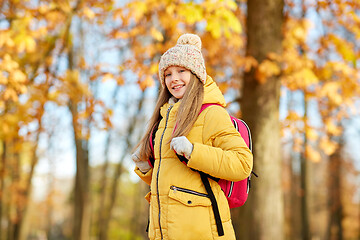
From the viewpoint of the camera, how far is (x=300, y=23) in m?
7.71

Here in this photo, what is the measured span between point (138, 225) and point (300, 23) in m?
25.8

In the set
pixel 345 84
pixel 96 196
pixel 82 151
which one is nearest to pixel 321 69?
pixel 345 84

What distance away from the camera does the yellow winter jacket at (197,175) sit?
2.33 meters

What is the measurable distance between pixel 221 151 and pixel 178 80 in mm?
639

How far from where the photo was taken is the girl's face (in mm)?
2723

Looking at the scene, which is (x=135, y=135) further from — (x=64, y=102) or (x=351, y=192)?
(x=351, y=192)

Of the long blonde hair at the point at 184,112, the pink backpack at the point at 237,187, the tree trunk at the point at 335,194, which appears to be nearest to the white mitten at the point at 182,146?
the long blonde hair at the point at 184,112

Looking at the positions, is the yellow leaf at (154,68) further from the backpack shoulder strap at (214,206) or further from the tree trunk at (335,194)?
the tree trunk at (335,194)

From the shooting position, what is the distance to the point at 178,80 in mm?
2719

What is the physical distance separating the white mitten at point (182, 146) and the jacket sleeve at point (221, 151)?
0.03 meters

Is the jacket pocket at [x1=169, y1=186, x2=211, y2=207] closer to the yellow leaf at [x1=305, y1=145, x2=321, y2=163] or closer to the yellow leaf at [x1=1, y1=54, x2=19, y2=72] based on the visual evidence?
the yellow leaf at [x1=1, y1=54, x2=19, y2=72]

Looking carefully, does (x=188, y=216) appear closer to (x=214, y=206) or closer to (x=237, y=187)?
(x=214, y=206)

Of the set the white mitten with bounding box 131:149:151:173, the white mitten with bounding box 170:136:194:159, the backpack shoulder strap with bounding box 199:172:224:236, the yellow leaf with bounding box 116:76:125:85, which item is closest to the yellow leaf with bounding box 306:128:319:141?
the yellow leaf with bounding box 116:76:125:85

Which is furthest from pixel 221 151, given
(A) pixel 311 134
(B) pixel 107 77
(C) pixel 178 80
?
(A) pixel 311 134
